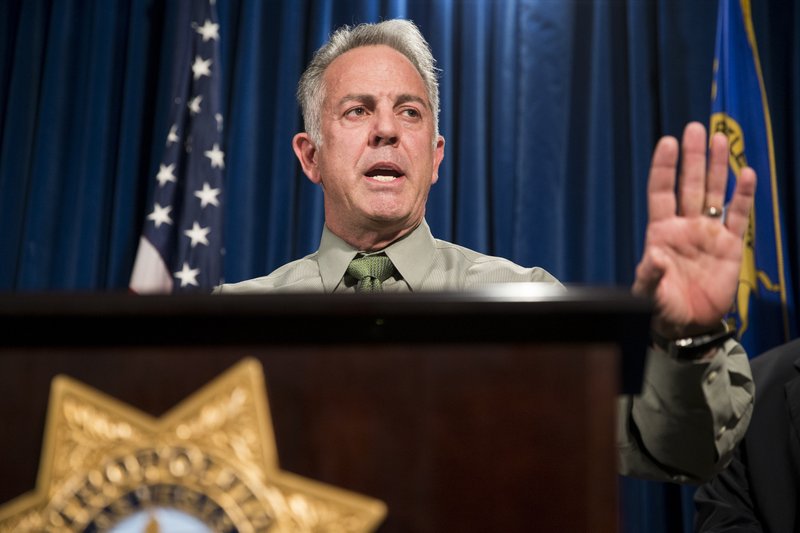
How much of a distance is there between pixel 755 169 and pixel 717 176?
6.22 feet

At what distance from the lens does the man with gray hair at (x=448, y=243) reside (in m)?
1.00

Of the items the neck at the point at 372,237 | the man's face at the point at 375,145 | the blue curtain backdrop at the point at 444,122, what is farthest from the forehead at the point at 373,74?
the blue curtain backdrop at the point at 444,122

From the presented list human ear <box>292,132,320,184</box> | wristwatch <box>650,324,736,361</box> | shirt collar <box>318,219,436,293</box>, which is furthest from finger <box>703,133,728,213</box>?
human ear <box>292,132,320,184</box>

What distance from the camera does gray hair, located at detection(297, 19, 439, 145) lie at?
74.5 inches

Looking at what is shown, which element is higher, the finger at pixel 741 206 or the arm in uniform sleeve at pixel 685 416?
the finger at pixel 741 206

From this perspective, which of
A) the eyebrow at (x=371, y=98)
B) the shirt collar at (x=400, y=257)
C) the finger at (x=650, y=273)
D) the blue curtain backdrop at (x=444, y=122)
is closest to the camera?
the finger at (x=650, y=273)

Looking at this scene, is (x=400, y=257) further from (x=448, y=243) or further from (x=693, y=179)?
(x=693, y=179)

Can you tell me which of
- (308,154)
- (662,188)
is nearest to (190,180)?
(308,154)

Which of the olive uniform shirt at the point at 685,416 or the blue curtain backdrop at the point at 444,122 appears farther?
the blue curtain backdrop at the point at 444,122

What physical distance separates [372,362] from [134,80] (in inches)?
117

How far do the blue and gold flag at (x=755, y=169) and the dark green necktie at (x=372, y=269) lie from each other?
1.31 metres

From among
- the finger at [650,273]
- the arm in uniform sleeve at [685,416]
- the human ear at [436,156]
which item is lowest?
the arm in uniform sleeve at [685,416]

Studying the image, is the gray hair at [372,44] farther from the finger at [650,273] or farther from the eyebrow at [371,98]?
the finger at [650,273]

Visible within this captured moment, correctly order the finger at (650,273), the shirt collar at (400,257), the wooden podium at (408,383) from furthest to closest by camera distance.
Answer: the shirt collar at (400,257), the finger at (650,273), the wooden podium at (408,383)
